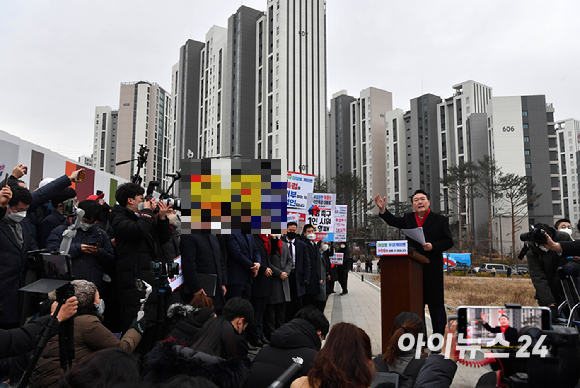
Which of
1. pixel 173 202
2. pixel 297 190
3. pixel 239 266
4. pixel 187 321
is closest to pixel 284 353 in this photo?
pixel 187 321

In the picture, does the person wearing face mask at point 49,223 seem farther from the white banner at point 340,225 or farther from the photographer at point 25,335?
the white banner at point 340,225

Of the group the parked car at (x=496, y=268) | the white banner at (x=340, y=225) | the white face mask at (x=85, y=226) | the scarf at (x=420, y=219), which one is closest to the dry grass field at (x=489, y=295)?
the white banner at (x=340, y=225)

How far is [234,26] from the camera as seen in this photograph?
249ft

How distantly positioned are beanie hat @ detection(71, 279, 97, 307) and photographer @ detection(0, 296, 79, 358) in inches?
17.7

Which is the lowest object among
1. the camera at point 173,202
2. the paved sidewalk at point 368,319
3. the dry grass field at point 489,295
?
the dry grass field at point 489,295

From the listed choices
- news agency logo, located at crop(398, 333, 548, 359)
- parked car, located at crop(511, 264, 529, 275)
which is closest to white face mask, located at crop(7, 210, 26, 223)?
news agency logo, located at crop(398, 333, 548, 359)

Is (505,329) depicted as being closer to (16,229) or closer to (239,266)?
(16,229)

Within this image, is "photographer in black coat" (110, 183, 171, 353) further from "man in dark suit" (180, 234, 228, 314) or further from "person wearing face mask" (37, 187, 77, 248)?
"person wearing face mask" (37, 187, 77, 248)

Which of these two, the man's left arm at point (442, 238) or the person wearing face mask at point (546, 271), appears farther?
the person wearing face mask at point (546, 271)

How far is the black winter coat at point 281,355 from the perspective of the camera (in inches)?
110

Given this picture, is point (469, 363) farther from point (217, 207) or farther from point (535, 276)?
point (535, 276)

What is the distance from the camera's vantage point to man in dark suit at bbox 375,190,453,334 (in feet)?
16.9

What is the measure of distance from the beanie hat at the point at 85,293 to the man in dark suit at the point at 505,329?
2770mm

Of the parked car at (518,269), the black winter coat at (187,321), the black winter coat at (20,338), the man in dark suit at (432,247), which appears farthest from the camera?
the parked car at (518,269)
